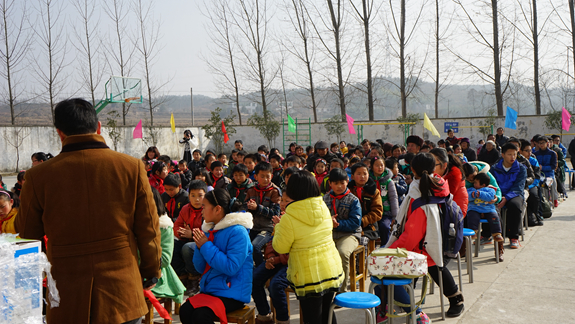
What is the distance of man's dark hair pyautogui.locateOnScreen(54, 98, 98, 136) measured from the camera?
7.30ft

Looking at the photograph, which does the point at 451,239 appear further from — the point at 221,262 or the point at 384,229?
the point at 221,262

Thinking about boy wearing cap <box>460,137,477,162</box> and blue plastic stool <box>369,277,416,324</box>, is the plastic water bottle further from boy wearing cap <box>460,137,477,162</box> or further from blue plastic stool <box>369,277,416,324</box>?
boy wearing cap <box>460,137,477,162</box>

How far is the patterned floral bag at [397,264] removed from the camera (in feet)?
10.9

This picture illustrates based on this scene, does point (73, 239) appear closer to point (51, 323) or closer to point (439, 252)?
point (51, 323)

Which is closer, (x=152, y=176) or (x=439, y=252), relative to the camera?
(x=439, y=252)

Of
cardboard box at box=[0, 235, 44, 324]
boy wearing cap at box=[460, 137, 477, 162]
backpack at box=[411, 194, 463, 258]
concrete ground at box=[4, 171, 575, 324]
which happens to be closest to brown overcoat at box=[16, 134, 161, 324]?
cardboard box at box=[0, 235, 44, 324]

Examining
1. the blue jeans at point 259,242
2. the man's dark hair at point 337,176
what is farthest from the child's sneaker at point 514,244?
the blue jeans at point 259,242

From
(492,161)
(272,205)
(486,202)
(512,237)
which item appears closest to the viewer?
(272,205)

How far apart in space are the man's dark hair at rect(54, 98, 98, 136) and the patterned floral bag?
7.14 feet

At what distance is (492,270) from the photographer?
215 inches

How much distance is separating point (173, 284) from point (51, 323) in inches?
61.7

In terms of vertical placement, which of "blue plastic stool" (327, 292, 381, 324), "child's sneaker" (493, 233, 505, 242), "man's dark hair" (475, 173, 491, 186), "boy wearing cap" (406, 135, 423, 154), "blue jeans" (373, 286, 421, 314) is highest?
"boy wearing cap" (406, 135, 423, 154)

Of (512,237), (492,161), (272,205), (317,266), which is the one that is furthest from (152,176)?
(492,161)

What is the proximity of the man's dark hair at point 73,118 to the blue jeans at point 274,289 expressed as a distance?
2.02 meters
